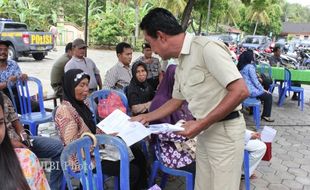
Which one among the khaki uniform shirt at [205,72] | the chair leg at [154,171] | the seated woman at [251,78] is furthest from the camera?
the seated woman at [251,78]

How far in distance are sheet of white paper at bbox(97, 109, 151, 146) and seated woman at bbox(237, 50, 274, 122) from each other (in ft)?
12.4

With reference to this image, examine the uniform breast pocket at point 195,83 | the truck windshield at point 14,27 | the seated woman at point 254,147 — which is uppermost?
the truck windshield at point 14,27

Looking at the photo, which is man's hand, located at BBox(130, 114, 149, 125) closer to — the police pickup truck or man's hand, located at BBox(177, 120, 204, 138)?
man's hand, located at BBox(177, 120, 204, 138)

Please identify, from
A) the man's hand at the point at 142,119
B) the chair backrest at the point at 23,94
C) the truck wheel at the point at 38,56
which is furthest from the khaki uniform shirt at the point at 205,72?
the truck wheel at the point at 38,56

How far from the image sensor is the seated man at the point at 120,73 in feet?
15.3

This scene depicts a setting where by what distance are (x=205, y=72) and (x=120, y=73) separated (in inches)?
117

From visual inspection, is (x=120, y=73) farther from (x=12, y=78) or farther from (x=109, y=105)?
(x=12, y=78)

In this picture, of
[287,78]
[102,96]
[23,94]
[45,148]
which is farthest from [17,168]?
[287,78]

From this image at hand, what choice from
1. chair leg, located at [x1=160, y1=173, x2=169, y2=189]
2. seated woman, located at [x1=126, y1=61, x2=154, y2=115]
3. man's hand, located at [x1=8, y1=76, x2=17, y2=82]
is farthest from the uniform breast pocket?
man's hand, located at [x1=8, y1=76, x2=17, y2=82]

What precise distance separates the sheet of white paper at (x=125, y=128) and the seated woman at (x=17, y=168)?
2.05ft

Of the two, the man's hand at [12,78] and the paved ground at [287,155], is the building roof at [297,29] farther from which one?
the man's hand at [12,78]

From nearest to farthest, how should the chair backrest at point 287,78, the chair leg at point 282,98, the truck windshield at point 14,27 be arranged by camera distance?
the chair backrest at point 287,78
the chair leg at point 282,98
the truck windshield at point 14,27

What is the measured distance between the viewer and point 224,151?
6.45 ft

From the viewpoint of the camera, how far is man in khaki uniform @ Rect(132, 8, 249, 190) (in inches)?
69.8
